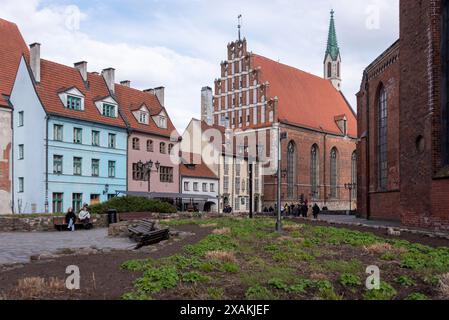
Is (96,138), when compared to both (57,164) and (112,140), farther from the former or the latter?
(57,164)

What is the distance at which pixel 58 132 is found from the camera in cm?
4169

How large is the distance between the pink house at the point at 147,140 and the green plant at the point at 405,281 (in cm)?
3992

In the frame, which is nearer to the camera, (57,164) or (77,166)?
(57,164)

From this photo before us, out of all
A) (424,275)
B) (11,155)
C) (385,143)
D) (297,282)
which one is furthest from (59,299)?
(11,155)

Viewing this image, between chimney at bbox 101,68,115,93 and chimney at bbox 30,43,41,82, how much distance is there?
7.92 m

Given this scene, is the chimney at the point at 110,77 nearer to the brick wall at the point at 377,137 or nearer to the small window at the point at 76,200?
the small window at the point at 76,200

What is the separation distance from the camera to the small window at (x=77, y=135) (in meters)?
43.2

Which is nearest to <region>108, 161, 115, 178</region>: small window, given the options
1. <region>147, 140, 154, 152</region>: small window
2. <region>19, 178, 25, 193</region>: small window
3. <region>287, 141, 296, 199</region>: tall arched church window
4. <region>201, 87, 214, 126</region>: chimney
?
<region>147, 140, 154, 152</region>: small window

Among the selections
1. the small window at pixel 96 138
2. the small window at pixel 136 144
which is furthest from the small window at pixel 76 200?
the small window at pixel 136 144

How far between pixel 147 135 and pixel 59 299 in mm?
43854

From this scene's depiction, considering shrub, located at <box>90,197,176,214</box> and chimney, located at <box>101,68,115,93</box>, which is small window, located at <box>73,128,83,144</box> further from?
shrub, located at <box>90,197,176,214</box>

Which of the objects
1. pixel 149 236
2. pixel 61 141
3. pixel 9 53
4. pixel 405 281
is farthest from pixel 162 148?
pixel 405 281

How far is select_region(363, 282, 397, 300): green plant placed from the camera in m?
6.98

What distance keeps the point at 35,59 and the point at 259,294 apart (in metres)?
39.9
